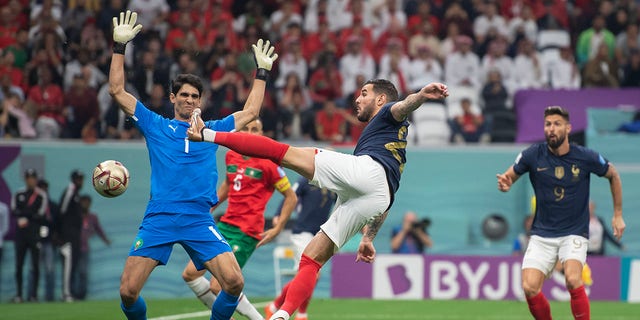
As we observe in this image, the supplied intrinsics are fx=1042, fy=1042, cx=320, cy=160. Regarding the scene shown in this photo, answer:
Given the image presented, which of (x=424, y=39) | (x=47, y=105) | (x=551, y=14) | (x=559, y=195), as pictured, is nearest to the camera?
(x=559, y=195)

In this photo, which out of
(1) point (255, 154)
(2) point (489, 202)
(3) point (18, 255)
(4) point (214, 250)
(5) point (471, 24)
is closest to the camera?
(1) point (255, 154)

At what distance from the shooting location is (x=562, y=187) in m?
11.7

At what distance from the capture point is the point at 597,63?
22016 mm

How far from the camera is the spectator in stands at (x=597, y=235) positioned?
19828 millimetres

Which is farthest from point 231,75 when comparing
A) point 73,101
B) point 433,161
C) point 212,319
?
point 212,319

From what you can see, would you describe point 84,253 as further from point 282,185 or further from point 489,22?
point 489,22

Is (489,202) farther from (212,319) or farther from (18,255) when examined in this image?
(212,319)

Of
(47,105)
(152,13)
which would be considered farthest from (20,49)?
(152,13)

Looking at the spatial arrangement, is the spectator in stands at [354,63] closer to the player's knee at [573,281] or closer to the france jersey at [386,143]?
the player's knee at [573,281]

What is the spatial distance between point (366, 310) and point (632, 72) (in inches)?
359

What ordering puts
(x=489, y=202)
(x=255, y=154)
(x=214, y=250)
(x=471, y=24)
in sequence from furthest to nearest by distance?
1. (x=471, y=24)
2. (x=489, y=202)
3. (x=214, y=250)
4. (x=255, y=154)

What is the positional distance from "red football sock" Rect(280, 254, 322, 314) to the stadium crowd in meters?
10.4

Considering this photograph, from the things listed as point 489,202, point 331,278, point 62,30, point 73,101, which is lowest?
point 331,278

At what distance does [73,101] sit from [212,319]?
10849 mm
